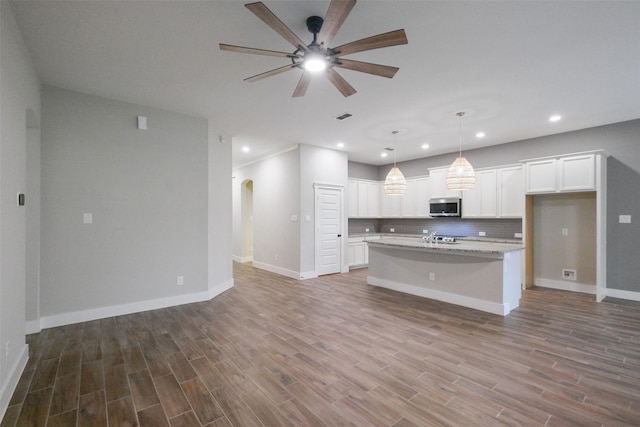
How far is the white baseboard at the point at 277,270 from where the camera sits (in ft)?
20.6

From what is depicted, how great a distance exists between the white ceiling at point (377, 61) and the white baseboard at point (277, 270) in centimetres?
317

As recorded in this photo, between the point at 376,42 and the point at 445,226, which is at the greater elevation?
the point at 376,42

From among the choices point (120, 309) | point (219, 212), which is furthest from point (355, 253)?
point (120, 309)

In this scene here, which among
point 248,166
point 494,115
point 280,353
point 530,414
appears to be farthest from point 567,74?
point 248,166

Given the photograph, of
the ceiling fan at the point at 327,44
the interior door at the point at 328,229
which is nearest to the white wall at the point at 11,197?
the ceiling fan at the point at 327,44

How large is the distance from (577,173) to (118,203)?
736cm

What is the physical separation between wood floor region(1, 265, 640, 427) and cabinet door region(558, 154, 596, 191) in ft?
6.59

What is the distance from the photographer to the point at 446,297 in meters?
4.54

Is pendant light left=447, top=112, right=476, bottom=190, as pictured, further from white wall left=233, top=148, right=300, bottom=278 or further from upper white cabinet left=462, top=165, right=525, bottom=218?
white wall left=233, top=148, right=300, bottom=278

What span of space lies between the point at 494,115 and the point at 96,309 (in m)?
6.49

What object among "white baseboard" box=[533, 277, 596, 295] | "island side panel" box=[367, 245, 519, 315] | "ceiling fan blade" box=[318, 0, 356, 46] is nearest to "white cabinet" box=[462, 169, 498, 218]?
"white baseboard" box=[533, 277, 596, 295]

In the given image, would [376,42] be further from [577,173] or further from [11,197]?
[577,173]

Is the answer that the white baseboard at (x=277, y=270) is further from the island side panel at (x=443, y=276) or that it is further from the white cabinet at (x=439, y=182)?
the white cabinet at (x=439, y=182)

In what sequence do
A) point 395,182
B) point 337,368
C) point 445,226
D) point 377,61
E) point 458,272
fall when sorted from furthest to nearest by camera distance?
1. point 445,226
2. point 395,182
3. point 458,272
4. point 377,61
5. point 337,368
